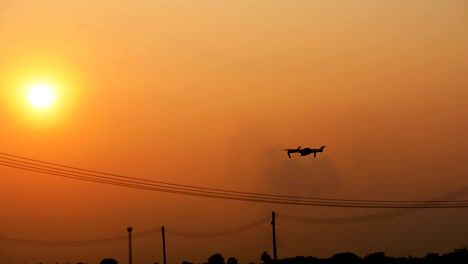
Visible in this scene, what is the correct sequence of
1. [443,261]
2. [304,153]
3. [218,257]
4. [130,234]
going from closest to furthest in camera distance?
[304,153] < [443,261] < [130,234] < [218,257]

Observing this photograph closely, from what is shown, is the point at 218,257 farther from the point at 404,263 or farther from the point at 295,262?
the point at 404,263

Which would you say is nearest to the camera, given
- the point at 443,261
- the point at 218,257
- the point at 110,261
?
the point at 443,261

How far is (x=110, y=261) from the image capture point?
525ft

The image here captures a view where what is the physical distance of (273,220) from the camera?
5025 inches

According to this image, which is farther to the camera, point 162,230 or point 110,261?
point 110,261

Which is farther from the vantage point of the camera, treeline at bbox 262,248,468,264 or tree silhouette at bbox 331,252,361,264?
tree silhouette at bbox 331,252,361,264

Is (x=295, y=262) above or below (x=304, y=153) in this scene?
below

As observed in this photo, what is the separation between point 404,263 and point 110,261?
59.6 metres

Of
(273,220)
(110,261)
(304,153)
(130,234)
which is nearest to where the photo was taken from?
(304,153)

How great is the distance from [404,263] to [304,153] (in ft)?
90.6

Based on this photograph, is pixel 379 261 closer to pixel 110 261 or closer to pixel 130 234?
pixel 130 234

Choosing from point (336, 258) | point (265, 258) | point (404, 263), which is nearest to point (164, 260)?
point (265, 258)

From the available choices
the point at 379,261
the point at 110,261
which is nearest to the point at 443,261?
the point at 379,261

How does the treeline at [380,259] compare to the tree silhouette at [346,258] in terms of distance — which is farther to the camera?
the tree silhouette at [346,258]
